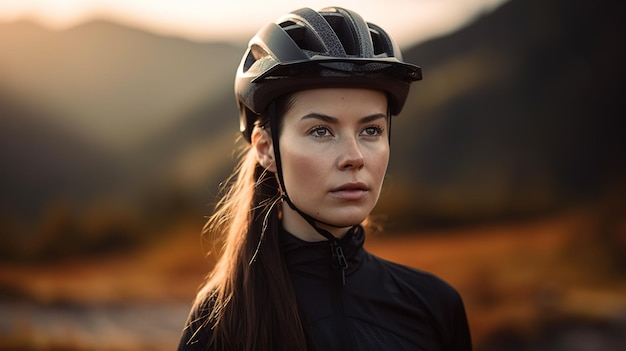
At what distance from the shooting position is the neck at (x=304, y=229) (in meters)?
1.93

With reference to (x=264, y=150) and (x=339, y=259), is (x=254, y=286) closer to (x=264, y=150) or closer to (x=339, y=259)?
(x=339, y=259)

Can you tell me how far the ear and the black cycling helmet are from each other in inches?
2.9

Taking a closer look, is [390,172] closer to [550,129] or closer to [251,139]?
[550,129]

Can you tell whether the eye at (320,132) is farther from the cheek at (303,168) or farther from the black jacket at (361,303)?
the black jacket at (361,303)

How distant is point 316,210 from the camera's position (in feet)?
5.98

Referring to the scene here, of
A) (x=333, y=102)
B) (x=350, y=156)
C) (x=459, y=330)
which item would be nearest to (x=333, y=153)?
(x=350, y=156)

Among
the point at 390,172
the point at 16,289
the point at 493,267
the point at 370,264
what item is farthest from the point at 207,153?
the point at 370,264

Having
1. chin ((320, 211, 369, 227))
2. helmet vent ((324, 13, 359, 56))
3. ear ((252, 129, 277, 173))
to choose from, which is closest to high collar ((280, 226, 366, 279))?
chin ((320, 211, 369, 227))

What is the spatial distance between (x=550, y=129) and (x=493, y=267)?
3.59 feet

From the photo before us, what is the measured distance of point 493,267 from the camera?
4398mm

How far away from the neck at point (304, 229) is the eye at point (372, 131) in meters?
0.32

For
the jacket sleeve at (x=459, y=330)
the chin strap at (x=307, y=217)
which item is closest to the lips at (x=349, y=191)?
the chin strap at (x=307, y=217)

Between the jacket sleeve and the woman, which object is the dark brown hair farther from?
the jacket sleeve

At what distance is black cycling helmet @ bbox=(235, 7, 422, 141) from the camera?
70.2 inches
